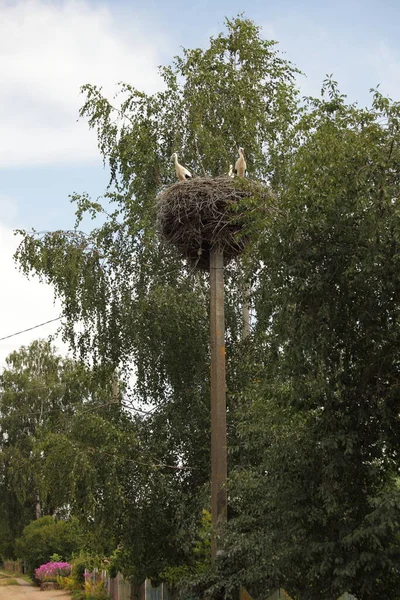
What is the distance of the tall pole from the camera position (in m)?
12.2

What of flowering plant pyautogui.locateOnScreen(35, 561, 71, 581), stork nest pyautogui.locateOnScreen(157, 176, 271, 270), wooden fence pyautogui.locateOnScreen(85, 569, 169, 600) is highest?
stork nest pyautogui.locateOnScreen(157, 176, 271, 270)

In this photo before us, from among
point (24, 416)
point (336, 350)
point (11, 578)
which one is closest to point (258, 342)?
point (336, 350)

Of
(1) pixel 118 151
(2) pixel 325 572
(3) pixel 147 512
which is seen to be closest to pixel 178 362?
(3) pixel 147 512

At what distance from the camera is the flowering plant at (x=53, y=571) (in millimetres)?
34250

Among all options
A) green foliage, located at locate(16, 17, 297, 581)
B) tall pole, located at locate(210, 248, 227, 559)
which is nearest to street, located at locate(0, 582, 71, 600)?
green foliage, located at locate(16, 17, 297, 581)

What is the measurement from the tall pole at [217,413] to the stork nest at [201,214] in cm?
47

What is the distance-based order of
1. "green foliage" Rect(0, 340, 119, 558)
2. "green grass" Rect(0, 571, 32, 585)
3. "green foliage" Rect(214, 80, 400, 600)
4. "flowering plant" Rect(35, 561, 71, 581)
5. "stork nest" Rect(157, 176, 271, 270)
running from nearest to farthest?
"green foliage" Rect(214, 80, 400, 600) → "stork nest" Rect(157, 176, 271, 270) → "flowering plant" Rect(35, 561, 71, 581) → "green grass" Rect(0, 571, 32, 585) → "green foliage" Rect(0, 340, 119, 558)

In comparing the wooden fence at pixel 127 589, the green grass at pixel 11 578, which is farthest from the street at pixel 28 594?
the green grass at pixel 11 578

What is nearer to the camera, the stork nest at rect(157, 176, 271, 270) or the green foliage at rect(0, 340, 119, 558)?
the stork nest at rect(157, 176, 271, 270)

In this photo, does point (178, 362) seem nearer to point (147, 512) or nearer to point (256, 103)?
point (147, 512)

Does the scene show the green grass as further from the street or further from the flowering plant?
the flowering plant

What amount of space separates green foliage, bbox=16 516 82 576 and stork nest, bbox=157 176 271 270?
2547cm

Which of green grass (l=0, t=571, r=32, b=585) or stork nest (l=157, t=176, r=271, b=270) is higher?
stork nest (l=157, t=176, r=271, b=270)

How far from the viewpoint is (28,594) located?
31.0 metres
